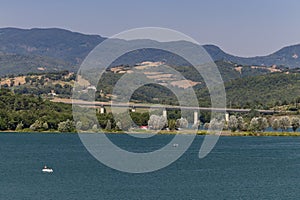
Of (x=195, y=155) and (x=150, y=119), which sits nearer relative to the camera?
(x=195, y=155)

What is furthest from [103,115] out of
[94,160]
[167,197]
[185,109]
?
[167,197]

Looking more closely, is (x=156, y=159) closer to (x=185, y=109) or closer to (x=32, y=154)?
(x=32, y=154)

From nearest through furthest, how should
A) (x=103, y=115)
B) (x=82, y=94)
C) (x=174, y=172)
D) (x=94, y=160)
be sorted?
(x=174, y=172)
(x=94, y=160)
(x=103, y=115)
(x=82, y=94)

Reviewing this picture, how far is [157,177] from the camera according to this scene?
60.8 metres

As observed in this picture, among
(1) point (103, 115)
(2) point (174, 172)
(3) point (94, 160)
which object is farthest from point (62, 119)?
(2) point (174, 172)

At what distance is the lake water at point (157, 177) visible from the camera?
5094 cm

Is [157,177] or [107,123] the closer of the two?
[157,177]

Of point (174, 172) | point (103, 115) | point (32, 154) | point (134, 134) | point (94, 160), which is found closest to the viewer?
point (174, 172)

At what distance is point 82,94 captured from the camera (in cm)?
19412

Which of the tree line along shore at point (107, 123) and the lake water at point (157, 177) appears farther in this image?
the tree line along shore at point (107, 123)

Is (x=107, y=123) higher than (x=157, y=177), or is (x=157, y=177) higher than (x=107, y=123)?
(x=107, y=123)

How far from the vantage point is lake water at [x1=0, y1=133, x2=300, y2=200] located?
2005 inches

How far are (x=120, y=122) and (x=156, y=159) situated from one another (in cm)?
6143

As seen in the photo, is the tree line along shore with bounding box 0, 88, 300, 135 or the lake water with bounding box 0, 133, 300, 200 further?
the tree line along shore with bounding box 0, 88, 300, 135
